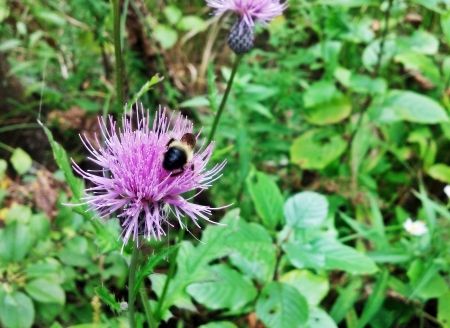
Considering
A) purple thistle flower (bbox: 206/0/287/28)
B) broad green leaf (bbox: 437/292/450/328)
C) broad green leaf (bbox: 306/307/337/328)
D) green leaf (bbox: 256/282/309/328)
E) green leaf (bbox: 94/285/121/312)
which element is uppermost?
purple thistle flower (bbox: 206/0/287/28)

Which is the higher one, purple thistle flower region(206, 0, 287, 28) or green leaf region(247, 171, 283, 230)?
purple thistle flower region(206, 0, 287, 28)

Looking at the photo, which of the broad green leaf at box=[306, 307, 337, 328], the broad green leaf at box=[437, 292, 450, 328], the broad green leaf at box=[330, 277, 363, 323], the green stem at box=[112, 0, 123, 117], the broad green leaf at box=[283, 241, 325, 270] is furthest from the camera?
the broad green leaf at box=[330, 277, 363, 323]

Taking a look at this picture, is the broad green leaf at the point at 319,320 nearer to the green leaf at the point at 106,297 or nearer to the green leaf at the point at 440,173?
the green leaf at the point at 106,297

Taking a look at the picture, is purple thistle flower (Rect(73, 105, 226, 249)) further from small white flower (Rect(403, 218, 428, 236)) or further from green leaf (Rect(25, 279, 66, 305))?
small white flower (Rect(403, 218, 428, 236))

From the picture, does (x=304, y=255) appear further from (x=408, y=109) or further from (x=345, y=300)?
(x=408, y=109)

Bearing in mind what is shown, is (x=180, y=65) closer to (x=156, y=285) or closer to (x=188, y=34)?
(x=188, y=34)

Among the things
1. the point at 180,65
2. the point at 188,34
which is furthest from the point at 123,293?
the point at 188,34

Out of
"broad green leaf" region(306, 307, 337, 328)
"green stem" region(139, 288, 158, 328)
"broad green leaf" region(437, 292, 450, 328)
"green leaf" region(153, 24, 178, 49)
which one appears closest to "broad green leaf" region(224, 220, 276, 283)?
"broad green leaf" region(306, 307, 337, 328)
